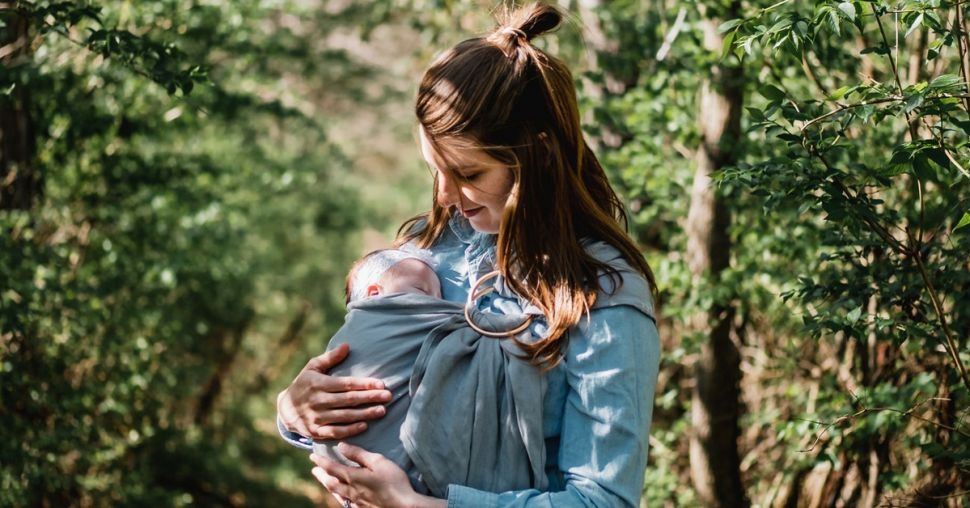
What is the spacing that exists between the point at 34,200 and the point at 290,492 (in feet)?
15.0

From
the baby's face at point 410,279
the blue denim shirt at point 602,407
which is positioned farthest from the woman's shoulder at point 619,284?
the baby's face at point 410,279

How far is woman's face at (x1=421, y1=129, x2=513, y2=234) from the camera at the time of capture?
70.4 inches

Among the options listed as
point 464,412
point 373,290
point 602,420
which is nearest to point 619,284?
point 602,420

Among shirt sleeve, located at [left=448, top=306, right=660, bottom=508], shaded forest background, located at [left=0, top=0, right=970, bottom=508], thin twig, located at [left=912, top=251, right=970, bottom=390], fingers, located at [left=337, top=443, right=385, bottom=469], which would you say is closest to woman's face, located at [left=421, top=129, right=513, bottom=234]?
shirt sleeve, located at [left=448, top=306, right=660, bottom=508]

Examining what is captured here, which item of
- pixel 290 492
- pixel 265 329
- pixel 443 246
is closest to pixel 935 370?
pixel 443 246

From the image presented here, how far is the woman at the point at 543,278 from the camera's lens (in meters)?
1.66

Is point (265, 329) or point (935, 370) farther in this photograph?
point (265, 329)

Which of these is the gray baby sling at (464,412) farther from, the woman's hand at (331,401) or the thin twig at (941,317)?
the thin twig at (941,317)

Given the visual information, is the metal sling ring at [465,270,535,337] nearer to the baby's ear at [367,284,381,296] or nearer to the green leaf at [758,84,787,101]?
the baby's ear at [367,284,381,296]

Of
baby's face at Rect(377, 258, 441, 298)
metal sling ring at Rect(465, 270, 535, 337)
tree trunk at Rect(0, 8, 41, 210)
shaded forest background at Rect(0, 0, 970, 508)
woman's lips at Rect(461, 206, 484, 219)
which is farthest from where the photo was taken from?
tree trunk at Rect(0, 8, 41, 210)

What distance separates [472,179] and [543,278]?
0.75ft

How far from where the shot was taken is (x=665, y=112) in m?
3.40

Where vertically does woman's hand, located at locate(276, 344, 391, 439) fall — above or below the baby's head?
below

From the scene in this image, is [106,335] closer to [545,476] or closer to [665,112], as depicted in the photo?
[665,112]
